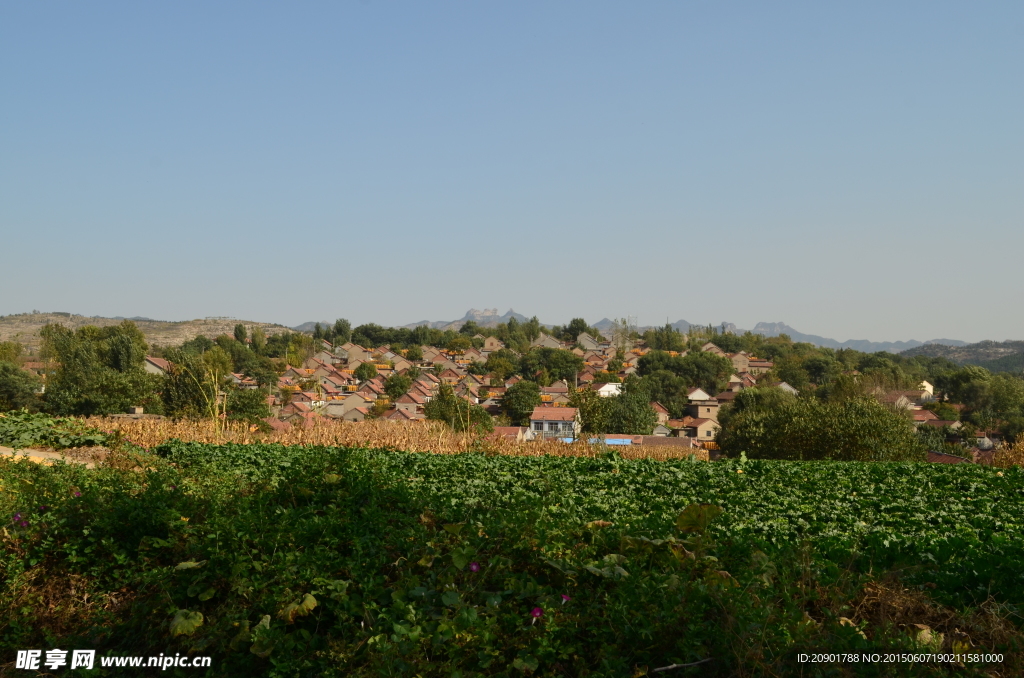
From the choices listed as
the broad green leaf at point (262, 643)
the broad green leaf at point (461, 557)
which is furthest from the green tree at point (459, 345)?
the broad green leaf at point (262, 643)

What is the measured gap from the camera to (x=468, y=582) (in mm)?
3436

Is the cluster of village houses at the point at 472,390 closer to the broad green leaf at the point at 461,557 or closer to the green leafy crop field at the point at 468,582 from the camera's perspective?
the green leafy crop field at the point at 468,582

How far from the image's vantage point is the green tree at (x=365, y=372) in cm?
8238

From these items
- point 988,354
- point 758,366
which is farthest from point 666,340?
point 988,354

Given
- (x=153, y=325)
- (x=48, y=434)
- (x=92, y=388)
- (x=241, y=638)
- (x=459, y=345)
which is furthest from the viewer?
(x=153, y=325)

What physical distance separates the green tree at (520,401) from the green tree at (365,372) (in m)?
32.5

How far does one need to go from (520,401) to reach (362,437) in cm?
4022

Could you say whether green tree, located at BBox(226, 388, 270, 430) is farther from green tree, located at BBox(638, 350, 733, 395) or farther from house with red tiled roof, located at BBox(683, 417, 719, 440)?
green tree, located at BBox(638, 350, 733, 395)

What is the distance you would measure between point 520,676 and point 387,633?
593 mm

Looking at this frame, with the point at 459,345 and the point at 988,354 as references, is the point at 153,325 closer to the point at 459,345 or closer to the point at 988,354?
the point at 459,345

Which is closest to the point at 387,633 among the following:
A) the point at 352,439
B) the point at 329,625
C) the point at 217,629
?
the point at 329,625

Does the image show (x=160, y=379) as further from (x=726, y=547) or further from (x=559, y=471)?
(x=726, y=547)

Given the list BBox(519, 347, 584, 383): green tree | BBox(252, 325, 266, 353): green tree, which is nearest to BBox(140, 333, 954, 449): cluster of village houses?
BBox(519, 347, 584, 383): green tree

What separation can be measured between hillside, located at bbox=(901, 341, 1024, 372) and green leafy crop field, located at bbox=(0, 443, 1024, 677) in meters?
133
